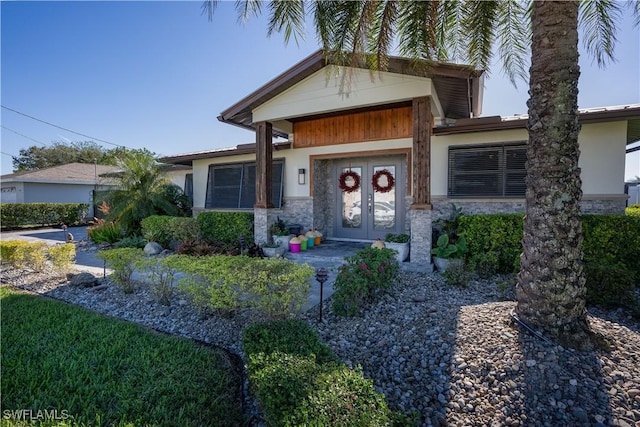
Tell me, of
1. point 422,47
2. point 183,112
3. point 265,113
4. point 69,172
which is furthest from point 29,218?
point 422,47

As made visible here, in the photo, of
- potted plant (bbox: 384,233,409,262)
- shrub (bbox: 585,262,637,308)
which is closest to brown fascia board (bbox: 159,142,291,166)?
potted plant (bbox: 384,233,409,262)

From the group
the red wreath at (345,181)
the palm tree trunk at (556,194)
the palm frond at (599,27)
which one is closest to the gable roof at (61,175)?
the red wreath at (345,181)

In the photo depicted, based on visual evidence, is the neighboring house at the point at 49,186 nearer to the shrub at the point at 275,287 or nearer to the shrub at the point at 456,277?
the shrub at the point at 275,287

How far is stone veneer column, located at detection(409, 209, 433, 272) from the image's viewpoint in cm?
692

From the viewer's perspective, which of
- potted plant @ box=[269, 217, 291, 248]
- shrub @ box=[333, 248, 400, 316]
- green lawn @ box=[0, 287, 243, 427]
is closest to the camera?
green lawn @ box=[0, 287, 243, 427]

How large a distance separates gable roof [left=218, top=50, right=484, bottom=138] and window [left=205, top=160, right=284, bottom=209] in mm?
1695

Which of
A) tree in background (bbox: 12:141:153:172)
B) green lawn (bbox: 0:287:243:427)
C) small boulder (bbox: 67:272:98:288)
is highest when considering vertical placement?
tree in background (bbox: 12:141:153:172)

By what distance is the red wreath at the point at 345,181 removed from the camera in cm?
990

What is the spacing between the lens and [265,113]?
350 inches

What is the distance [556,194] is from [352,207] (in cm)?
715

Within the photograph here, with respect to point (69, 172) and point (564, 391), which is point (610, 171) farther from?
point (69, 172)

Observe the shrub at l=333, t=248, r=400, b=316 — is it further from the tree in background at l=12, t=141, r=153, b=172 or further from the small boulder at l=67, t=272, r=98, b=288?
the tree in background at l=12, t=141, r=153, b=172

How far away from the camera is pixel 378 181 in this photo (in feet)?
31.2

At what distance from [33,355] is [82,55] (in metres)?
14.1
